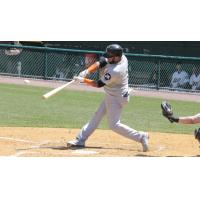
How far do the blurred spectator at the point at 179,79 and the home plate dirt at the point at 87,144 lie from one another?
12031mm

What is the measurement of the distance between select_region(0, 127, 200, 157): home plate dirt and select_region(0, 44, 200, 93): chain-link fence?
12.2m

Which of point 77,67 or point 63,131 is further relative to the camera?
point 77,67

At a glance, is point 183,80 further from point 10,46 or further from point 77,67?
point 10,46

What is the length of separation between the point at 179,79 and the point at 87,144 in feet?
47.9

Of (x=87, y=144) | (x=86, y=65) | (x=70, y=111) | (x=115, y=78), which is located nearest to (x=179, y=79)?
(x=86, y=65)

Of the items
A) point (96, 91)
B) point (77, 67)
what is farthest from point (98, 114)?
point (77, 67)

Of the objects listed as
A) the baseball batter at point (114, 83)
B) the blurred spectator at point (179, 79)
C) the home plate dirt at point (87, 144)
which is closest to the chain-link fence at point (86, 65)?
the blurred spectator at point (179, 79)

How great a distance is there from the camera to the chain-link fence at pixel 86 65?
77.3 feet

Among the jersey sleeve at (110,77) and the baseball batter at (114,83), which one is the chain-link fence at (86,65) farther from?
the jersey sleeve at (110,77)

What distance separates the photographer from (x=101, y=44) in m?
25.8

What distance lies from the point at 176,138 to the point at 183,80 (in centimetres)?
1290

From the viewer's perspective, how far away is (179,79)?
2373 cm

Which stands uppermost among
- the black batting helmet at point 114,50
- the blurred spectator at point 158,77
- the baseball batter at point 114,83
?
the black batting helmet at point 114,50

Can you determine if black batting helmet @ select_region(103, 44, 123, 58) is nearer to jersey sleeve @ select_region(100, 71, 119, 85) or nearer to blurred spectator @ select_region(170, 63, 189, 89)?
jersey sleeve @ select_region(100, 71, 119, 85)
